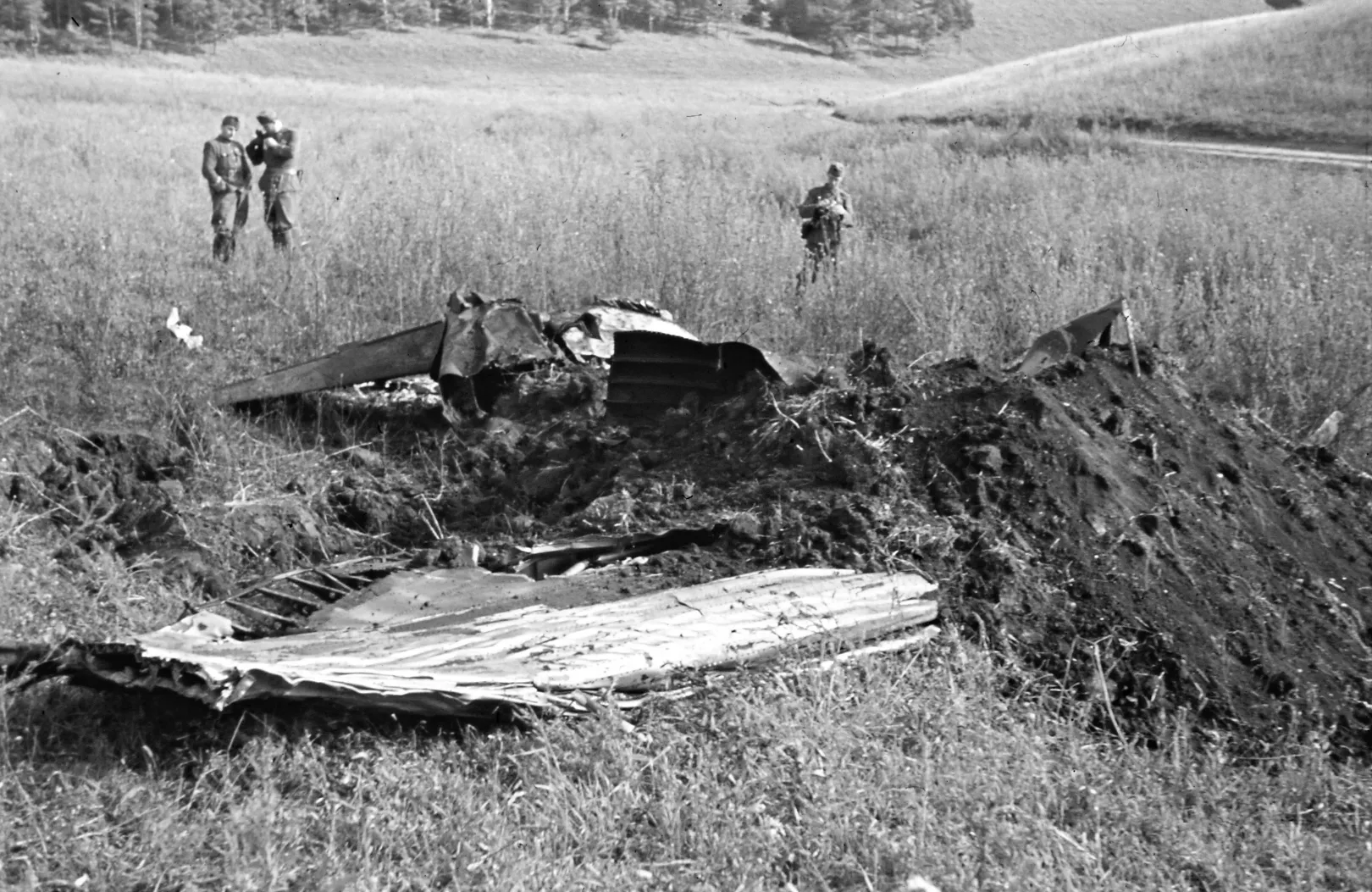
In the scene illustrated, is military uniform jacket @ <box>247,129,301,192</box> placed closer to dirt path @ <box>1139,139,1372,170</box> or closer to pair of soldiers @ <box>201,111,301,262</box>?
pair of soldiers @ <box>201,111,301,262</box>

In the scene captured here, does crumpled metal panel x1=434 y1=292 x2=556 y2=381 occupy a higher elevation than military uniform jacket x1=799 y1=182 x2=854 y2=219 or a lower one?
lower

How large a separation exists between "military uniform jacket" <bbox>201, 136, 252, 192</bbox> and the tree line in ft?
138

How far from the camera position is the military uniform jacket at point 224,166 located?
1209 cm

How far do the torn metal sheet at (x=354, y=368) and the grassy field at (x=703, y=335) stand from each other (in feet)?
1.17

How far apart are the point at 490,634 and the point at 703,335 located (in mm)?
5086

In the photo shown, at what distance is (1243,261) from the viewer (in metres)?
10.3

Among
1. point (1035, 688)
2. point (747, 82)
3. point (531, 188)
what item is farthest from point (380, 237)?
point (747, 82)

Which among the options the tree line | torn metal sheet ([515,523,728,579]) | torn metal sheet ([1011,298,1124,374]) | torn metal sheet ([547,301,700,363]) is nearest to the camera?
torn metal sheet ([515,523,728,579])

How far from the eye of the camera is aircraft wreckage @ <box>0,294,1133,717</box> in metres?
3.30

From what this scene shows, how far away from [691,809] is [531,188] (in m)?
10.2

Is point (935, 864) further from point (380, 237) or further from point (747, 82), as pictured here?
point (747, 82)

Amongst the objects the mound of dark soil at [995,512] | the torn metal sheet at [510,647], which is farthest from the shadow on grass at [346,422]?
the torn metal sheet at [510,647]

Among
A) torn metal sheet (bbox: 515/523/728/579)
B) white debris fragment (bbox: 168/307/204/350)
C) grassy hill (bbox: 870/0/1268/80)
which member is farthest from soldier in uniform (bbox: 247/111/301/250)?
grassy hill (bbox: 870/0/1268/80)

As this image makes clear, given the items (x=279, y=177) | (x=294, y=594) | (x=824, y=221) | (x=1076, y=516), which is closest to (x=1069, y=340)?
(x=1076, y=516)
